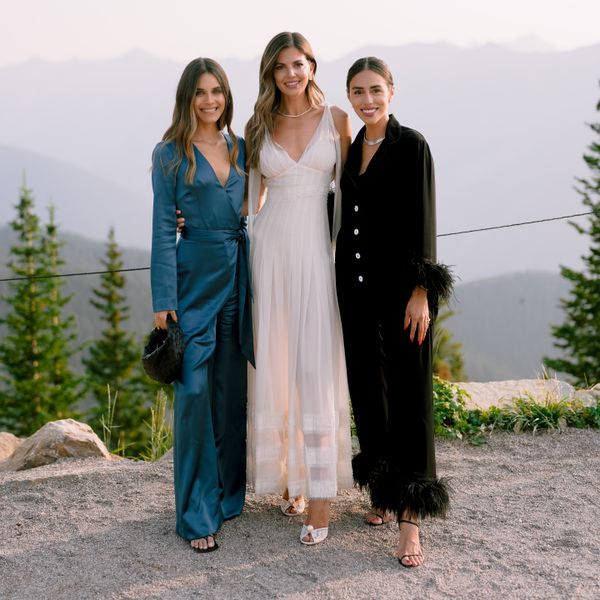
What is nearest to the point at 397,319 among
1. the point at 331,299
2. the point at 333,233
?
the point at 331,299

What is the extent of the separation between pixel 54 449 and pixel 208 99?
288cm

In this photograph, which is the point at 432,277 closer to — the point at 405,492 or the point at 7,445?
the point at 405,492

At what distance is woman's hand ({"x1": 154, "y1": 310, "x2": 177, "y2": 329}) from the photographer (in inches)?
130

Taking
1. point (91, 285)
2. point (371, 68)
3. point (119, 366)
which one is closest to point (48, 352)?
point (119, 366)

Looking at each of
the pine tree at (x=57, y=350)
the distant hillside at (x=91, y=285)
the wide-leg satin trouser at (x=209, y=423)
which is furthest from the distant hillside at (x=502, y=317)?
the wide-leg satin trouser at (x=209, y=423)

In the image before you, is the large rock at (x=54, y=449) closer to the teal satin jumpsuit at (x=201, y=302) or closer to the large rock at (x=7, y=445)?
the large rock at (x=7, y=445)

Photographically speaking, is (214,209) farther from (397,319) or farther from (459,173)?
(459,173)

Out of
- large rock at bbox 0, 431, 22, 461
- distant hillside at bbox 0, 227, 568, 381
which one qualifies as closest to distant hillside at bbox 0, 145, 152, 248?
distant hillside at bbox 0, 227, 568, 381

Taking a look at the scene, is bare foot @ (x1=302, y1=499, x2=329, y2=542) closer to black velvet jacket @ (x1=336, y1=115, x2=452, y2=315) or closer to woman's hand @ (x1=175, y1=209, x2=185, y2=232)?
black velvet jacket @ (x1=336, y1=115, x2=452, y2=315)

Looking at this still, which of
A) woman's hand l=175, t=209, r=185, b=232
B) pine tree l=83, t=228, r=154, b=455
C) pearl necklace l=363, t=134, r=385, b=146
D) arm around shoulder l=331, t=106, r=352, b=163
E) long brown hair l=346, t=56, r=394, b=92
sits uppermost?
long brown hair l=346, t=56, r=394, b=92

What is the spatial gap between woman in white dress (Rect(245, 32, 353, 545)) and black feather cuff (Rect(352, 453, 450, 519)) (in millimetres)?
207

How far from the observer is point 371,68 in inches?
126

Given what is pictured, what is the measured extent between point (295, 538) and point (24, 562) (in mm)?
1246

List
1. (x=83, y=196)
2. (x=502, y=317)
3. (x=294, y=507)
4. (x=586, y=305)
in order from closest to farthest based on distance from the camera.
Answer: (x=294, y=507) < (x=586, y=305) < (x=502, y=317) < (x=83, y=196)
